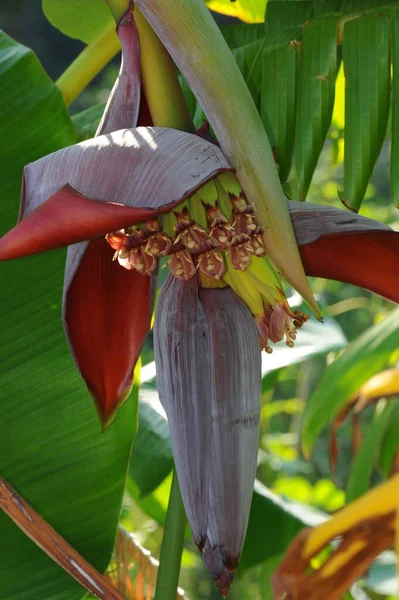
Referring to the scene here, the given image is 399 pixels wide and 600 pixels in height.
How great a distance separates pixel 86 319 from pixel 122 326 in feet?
0.07

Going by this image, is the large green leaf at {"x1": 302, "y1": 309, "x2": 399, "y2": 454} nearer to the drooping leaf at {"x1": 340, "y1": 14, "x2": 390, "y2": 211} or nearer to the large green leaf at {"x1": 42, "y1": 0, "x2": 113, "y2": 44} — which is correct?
the drooping leaf at {"x1": 340, "y1": 14, "x2": 390, "y2": 211}

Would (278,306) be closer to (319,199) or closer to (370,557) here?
(370,557)

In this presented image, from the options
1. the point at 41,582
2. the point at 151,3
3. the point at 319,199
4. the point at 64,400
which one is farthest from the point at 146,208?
the point at 319,199

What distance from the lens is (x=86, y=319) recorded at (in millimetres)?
301

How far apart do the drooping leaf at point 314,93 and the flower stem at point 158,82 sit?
181 millimetres

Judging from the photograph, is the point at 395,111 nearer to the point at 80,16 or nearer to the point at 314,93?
the point at 314,93

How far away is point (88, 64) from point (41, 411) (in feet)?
0.82

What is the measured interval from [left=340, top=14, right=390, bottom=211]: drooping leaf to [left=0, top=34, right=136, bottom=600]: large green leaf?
0.57 feet

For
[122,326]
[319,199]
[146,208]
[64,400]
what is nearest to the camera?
[146,208]

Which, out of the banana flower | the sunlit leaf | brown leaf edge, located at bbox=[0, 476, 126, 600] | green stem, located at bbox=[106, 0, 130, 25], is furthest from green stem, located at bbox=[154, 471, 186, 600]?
the sunlit leaf

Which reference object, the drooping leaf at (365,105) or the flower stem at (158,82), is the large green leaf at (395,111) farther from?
the flower stem at (158,82)

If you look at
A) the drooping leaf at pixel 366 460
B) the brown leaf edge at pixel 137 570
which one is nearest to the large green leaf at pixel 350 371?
the drooping leaf at pixel 366 460

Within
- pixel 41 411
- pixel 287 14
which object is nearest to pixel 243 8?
pixel 287 14

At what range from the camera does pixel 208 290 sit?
296 mm
